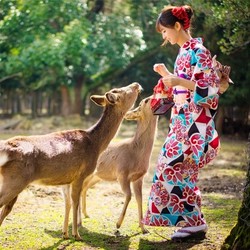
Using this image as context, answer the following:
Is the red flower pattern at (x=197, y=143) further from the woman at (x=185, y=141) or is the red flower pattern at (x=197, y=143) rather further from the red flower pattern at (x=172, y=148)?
the red flower pattern at (x=172, y=148)

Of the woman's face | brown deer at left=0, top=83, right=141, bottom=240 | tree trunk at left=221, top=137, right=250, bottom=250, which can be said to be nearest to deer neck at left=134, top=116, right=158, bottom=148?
brown deer at left=0, top=83, right=141, bottom=240

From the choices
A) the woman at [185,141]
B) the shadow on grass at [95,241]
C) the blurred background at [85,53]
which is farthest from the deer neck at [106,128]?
the blurred background at [85,53]

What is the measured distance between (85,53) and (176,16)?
12.9 metres

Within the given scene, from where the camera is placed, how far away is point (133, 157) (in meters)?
5.66

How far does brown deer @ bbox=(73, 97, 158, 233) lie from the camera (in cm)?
559

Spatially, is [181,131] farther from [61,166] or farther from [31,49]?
[31,49]

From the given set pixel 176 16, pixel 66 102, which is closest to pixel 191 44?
pixel 176 16

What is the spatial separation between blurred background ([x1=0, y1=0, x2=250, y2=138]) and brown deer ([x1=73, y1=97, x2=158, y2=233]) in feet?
19.3

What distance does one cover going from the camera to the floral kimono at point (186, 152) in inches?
179

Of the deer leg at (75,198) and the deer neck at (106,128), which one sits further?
the deer neck at (106,128)

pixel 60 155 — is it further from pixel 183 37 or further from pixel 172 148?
pixel 183 37

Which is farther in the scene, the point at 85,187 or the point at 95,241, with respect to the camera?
the point at 85,187

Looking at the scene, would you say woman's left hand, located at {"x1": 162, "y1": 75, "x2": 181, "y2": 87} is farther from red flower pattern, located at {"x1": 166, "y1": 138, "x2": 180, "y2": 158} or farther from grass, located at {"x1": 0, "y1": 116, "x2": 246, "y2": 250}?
grass, located at {"x1": 0, "y1": 116, "x2": 246, "y2": 250}

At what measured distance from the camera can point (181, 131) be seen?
4.64 m
